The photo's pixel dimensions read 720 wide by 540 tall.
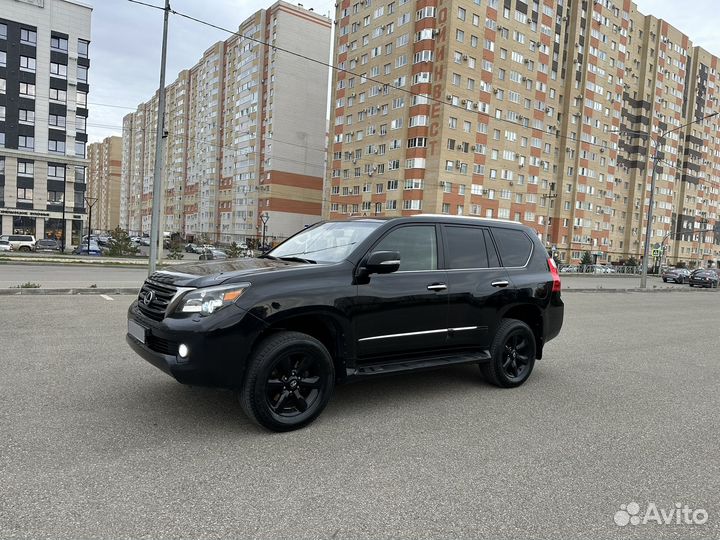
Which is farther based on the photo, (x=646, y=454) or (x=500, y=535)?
(x=646, y=454)

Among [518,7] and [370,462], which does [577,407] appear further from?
[518,7]

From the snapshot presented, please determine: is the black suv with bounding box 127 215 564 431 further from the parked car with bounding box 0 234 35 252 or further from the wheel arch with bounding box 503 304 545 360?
the parked car with bounding box 0 234 35 252

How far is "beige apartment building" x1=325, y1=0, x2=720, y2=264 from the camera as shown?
54969 mm

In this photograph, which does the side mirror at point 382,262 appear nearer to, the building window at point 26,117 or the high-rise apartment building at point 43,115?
the high-rise apartment building at point 43,115

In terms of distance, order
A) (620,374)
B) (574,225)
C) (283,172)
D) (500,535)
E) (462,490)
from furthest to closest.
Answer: (283,172) < (574,225) < (620,374) < (462,490) < (500,535)

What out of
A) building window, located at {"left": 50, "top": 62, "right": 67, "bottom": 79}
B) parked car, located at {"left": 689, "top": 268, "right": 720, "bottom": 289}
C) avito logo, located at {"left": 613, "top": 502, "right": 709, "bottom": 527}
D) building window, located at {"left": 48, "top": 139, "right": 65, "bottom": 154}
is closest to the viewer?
avito logo, located at {"left": 613, "top": 502, "right": 709, "bottom": 527}

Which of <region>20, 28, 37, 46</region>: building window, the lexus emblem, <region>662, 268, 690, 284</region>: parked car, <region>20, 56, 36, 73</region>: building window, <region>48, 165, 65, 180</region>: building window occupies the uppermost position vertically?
<region>20, 28, 37, 46</region>: building window

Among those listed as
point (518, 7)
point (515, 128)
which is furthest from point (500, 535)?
point (518, 7)

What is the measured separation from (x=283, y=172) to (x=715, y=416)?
75.1 metres

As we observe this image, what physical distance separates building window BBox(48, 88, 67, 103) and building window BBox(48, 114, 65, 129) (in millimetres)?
1857

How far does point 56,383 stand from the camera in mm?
4773

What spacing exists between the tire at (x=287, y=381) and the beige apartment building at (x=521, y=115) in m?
48.6

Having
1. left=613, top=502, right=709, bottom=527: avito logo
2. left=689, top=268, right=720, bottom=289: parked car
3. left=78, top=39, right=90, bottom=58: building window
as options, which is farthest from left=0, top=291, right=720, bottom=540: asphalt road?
left=78, top=39, right=90, bottom=58: building window

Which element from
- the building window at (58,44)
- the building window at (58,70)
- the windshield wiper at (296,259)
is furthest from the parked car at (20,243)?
the windshield wiper at (296,259)
